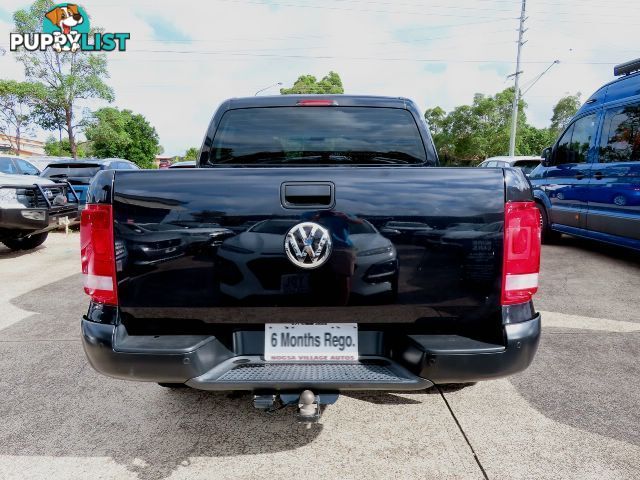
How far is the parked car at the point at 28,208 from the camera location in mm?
6566

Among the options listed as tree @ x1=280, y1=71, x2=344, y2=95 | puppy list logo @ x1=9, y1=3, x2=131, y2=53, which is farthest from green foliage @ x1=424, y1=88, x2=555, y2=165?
puppy list logo @ x1=9, y1=3, x2=131, y2=53

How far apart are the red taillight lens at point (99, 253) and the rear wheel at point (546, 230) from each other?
7260mm

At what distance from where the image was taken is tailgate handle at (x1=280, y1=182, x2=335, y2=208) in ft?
5.77

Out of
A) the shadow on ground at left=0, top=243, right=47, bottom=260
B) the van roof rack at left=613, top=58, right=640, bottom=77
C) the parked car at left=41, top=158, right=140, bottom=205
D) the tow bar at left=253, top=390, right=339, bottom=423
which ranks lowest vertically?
the shadow on ground at left=0, top=243, right=47, bottom=260

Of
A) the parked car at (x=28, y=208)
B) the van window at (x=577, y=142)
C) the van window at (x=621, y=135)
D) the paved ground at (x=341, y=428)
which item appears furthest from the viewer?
the parked car at (x=28, y=208)

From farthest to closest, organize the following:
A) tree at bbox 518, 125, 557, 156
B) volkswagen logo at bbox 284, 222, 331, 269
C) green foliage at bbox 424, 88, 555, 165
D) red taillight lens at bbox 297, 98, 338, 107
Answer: tree at bbox 518, 125, 557, 156 < green foliage at bbox 424, 88, 555, 165 < red taillight lens at bbox 297, 98, 338, 107 < volkswagen logo at bbox 284, 222, 331, 269

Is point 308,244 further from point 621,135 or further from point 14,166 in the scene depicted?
point 14,166

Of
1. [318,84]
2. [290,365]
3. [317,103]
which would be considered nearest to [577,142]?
[317,103]

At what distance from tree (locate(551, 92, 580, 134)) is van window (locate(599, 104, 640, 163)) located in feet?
149

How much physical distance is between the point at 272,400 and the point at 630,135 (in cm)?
578

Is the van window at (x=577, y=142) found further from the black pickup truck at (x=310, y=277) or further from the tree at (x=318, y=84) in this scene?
the tree at (x=318, y=84)

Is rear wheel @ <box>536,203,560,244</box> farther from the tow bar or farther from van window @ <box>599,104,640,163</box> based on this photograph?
the tow bar

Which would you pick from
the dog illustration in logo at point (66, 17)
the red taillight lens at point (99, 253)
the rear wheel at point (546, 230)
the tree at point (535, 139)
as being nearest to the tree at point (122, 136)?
the dog illustration in logo at point (66, 17)

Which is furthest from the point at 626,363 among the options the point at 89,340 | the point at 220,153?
the point at 89,340
